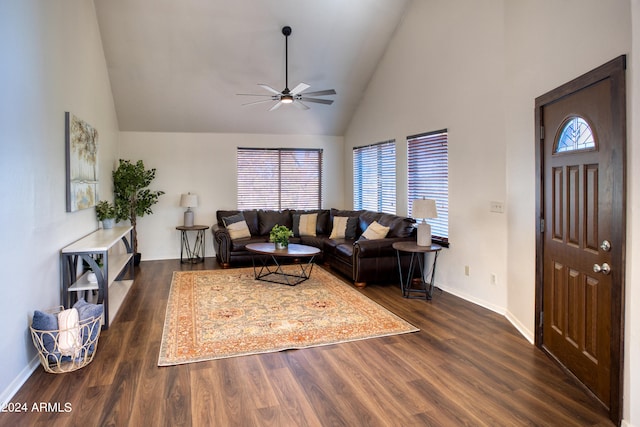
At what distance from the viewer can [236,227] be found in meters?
7.04

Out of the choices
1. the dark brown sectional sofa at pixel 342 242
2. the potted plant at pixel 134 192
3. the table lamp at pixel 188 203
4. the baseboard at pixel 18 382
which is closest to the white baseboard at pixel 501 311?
the dark brown sectional sofa at pixel 342 242

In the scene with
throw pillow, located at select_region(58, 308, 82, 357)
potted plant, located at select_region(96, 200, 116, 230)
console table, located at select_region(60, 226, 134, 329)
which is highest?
A: potted plant, located at select_region(96, 200, 116, 230)

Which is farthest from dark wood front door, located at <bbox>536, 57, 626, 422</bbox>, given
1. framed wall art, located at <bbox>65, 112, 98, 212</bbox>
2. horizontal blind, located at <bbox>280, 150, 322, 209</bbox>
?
horizontal blind, located at <bbox>280, 150, 322, 209</bbox>

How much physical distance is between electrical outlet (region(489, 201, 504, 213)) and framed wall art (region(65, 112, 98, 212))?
4.17 m

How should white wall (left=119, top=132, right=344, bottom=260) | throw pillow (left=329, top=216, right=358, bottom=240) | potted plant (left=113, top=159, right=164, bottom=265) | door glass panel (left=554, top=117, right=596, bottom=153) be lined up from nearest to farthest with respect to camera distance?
door glass panel (left=554, top=117, right=596, bottom=153) < potted plant (left=113, top=159, right=164, bottom=265) < throw pillow (left=329, top=216, right=358, bottom=240) < white wall (left=119, top=132, right=344, bottom=260)

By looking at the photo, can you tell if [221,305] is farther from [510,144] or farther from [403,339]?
[510,144]

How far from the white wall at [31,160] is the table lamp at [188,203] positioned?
289 centimetres

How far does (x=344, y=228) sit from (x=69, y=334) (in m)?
4.64

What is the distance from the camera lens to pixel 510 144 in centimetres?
395

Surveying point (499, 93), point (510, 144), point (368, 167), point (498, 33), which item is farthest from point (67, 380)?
point (368, 167)

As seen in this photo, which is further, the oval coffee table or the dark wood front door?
the oval coffee table

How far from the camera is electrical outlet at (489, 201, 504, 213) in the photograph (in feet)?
13.7

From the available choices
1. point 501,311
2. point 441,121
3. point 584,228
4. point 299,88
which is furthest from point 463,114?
point 584,228

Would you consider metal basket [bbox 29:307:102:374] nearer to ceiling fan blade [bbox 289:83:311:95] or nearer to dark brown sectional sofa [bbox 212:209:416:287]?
dark brown sectional sofa [bbox 212:209:416:287]
